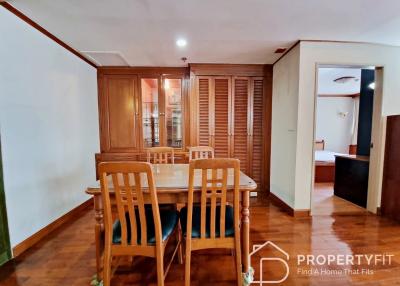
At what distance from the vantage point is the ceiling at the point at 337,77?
3.87 m

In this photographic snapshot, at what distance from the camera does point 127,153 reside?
3529mm

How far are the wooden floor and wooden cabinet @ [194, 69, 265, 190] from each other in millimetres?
1189

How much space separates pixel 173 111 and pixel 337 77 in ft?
12.1

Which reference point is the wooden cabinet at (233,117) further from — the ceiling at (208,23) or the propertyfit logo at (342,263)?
the propertyfit logo at (342,263)

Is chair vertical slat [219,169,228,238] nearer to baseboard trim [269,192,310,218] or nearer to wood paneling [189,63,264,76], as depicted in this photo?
baseboard trim [269,192,310,218]

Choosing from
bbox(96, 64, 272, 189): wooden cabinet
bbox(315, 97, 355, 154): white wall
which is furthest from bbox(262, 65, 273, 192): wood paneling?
bbox(315, 97, 355, 154): white wall

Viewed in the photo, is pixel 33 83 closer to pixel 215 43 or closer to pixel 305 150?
pixel 215 43

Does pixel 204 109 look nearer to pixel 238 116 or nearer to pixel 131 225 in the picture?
pixel 238 116

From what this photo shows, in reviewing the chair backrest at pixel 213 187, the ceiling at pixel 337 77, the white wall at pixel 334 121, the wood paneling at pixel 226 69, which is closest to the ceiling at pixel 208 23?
the wood paneling at pixel 226 69

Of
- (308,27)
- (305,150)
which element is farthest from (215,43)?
(305,150)

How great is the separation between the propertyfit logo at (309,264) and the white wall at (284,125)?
94 cm

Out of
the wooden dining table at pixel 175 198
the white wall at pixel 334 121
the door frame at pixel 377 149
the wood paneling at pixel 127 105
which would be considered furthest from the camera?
the white wall at pixel 334 121

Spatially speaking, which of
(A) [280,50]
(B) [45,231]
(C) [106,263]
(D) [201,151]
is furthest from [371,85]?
(B) [45,231]

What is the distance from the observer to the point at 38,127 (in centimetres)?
217
